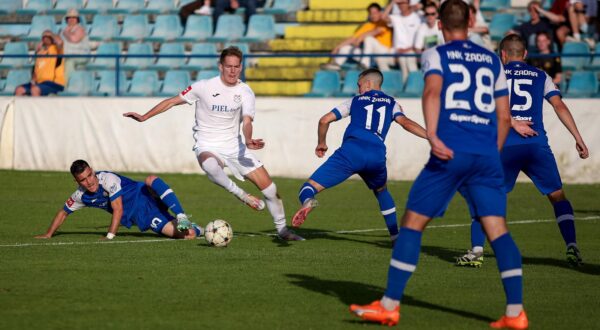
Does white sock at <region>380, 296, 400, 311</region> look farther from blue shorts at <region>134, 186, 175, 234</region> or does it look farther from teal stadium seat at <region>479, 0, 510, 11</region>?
teal stadium seat at <region>479, 0, 510, 11</region>

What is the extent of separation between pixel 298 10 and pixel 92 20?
5457 mm

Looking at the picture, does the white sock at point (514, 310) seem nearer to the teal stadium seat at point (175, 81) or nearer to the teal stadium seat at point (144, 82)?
the teal stadium seat at point (175, 81)

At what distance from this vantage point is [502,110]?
7.59m

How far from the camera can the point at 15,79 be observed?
25.0 m

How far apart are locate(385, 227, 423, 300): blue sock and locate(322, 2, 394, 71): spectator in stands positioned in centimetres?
1524

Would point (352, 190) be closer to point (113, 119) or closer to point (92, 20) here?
point (113, 119)

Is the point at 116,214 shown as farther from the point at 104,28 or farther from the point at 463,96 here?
the point at 104,28

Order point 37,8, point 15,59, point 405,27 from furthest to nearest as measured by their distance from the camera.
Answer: point 37,8 < point 15,59 < point 405,27

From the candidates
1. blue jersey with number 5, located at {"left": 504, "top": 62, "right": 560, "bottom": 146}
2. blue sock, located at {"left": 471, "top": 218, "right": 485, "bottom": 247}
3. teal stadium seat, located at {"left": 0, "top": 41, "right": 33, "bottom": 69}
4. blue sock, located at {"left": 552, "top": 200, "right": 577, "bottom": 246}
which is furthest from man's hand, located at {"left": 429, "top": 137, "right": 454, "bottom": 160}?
teal stadium seat, located at {"left": 0, "top": 41, "right": 33, "bottom": 69}

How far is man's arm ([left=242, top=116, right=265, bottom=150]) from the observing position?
1173cm

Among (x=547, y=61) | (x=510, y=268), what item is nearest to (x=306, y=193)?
(x=510, y=268)

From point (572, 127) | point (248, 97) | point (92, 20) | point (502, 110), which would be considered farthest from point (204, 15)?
point (502, 110)

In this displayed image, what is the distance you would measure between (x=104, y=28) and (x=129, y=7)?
1205 mm

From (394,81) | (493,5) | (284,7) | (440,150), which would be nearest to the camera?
(440,150)
